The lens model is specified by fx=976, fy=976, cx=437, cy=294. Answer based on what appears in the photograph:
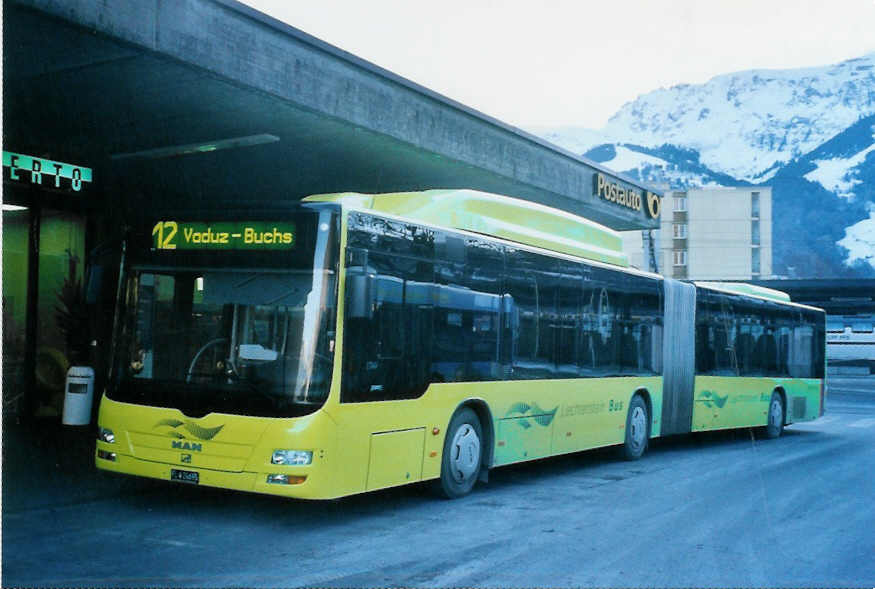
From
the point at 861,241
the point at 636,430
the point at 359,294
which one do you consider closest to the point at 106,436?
the point at 359,294

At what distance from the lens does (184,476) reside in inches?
327

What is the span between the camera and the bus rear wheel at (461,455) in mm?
9852

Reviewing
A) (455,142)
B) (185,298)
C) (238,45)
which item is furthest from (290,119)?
(185,298)

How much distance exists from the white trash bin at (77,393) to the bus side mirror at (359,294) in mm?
8631

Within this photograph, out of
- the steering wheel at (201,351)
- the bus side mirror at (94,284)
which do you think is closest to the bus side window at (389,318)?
the steering wheel at (201,351)

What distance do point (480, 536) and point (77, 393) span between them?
30.8ft

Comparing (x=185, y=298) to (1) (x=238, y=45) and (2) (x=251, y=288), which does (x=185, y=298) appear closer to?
(2) (x=251, y=288)

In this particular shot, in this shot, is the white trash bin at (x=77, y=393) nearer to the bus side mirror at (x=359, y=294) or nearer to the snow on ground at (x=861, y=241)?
the bus side mirror at (x=359, y=294)

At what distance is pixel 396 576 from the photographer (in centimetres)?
673

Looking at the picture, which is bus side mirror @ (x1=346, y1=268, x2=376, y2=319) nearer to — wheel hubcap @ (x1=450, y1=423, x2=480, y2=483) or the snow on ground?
wheel hubcap @ (x1=450, y1=423, x2=480, y2=483)

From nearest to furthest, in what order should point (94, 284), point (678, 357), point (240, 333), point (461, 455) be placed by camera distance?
point (240, 333), point (94, 284), point (461, 455), point (678, 357)

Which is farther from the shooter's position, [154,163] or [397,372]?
[154,163]

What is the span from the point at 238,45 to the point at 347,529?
5179 millimetres

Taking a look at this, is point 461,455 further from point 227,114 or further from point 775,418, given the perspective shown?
point 775,418
